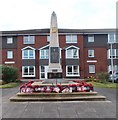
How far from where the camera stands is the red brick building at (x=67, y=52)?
4519 cm

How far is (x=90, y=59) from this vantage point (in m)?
46.3

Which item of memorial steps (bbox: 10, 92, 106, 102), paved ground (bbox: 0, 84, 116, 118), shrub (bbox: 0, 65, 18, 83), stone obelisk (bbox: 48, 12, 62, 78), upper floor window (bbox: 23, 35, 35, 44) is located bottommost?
paved ground (bbox: 0, 84, 116, 118)

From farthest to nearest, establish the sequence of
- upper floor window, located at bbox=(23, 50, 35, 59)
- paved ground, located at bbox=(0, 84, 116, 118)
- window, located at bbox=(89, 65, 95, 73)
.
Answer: window, located at bbox=(89, 65, 95, 73) → upper floor window, located at bbox=(23, 50, 35, 59) → paved ground, located at bbox=(0, 84, 116, 118)

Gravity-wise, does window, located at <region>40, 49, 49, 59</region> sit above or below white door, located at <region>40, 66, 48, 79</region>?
above

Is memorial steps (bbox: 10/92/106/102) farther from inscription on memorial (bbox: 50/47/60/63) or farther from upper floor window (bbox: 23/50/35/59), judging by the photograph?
upper floor window (bbox: 23/50/35/59)

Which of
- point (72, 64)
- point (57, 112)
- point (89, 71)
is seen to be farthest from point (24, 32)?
point (57, 112)

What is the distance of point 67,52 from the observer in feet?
150

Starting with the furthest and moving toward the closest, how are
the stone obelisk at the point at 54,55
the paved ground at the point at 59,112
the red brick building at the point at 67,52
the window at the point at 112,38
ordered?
the window at the point at 112,38, the red brick building at the point at 67,52, the stone obelisk at the point at 54,55, the paved ground at the point at 59,112

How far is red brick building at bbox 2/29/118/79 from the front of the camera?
45188 mm

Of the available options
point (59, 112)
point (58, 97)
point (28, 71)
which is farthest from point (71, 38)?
point (59, 112)

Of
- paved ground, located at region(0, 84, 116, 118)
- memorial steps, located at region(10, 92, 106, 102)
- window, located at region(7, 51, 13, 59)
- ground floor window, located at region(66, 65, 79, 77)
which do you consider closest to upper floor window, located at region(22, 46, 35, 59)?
window, located at region(7, 51, 13, 59)

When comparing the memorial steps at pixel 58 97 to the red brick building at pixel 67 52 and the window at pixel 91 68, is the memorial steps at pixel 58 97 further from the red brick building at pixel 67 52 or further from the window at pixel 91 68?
the window at pixel 91 68

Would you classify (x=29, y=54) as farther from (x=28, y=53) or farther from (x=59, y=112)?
(x=59, y=112)

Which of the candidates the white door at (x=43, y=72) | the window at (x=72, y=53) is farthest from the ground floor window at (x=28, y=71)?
the window at (x=72, y=53)
